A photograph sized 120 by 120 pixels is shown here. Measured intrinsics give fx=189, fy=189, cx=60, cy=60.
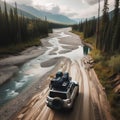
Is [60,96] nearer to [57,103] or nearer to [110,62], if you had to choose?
[57,103]

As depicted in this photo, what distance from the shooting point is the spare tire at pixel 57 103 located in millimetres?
17259

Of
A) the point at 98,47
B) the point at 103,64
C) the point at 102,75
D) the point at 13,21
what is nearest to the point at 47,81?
the point at 102,75

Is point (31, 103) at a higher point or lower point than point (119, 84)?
lower

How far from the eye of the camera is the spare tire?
1726 centimetres

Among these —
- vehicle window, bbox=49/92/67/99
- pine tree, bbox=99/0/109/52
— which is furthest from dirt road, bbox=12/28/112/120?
pine tree, bbox=99/0/109/52

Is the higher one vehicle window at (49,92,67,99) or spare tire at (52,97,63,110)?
vehicle window at (49,92,67,99)

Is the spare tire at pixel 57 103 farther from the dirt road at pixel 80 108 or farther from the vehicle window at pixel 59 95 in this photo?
the dirt road at pixel 80 108

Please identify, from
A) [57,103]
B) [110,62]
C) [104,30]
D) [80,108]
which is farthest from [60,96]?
[104,30]

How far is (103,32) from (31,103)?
40.0 m

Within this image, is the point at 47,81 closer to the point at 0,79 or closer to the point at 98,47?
the point at 0,79

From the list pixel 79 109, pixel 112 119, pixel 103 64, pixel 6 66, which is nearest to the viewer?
pixel 112 119

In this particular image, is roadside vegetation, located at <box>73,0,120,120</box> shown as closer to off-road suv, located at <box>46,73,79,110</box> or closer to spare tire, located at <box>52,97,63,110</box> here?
off-road suv, located at <box>46,73,79,110</box>

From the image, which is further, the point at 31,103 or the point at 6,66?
the point at 6,66

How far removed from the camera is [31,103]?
21141mm
